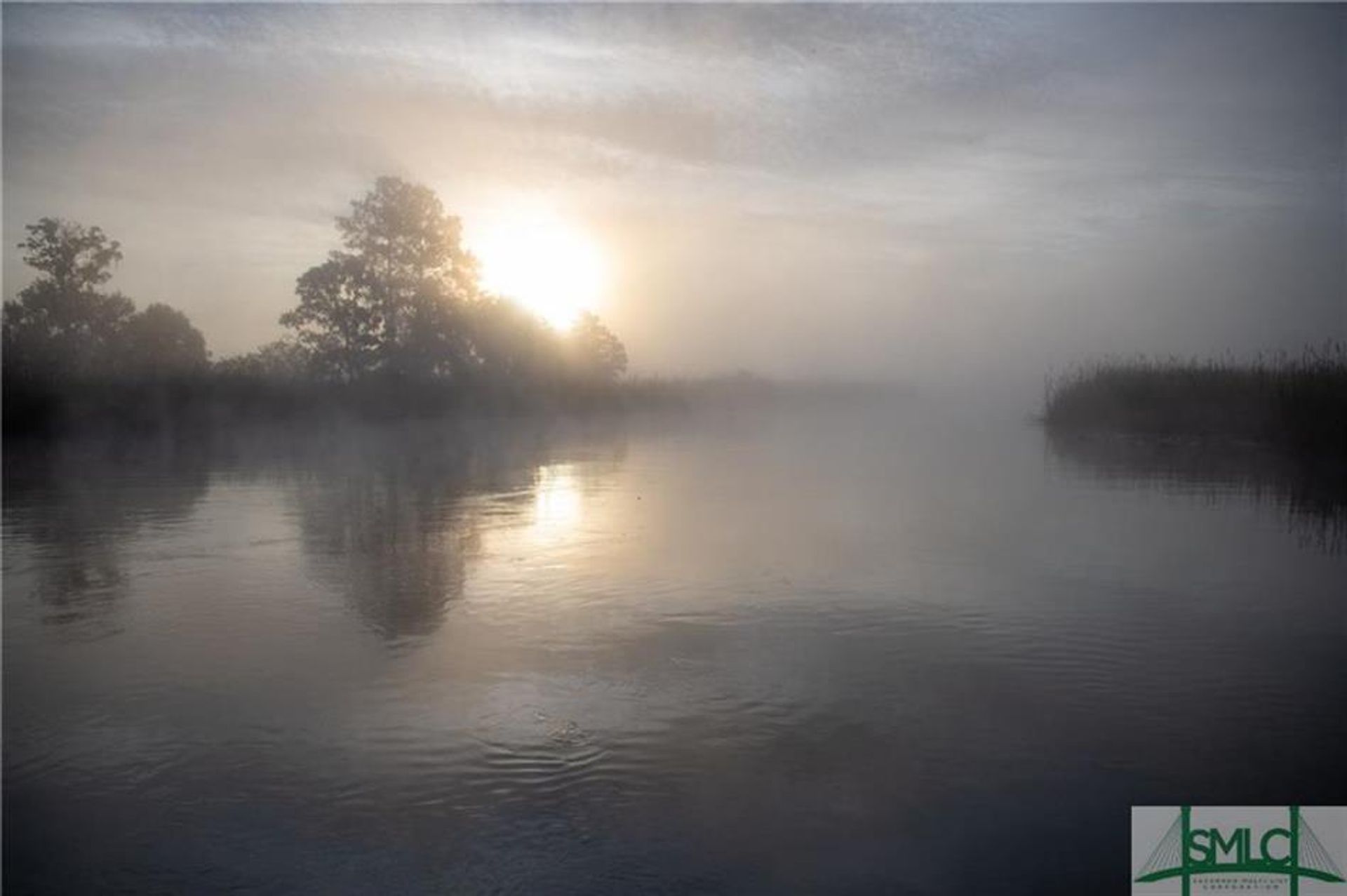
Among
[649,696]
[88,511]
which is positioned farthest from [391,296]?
[649,696]

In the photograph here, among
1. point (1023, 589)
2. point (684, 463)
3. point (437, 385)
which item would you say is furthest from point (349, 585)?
point (437, 385)

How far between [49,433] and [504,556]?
23820 millimetres

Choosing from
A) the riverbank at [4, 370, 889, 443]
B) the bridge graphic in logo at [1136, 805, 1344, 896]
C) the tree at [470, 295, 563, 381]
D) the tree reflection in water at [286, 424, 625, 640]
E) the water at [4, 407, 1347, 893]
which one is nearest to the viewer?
the bridge graphic in logo at [1136, 805, 1344, 896]

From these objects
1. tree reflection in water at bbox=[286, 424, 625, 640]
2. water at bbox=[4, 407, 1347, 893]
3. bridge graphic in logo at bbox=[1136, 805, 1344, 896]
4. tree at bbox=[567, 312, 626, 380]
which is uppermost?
tree at bbox=[567, 312, 626, 380]

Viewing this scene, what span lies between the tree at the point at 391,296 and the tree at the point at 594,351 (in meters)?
5.75

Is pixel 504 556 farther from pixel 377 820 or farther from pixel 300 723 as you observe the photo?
pixel 377 820

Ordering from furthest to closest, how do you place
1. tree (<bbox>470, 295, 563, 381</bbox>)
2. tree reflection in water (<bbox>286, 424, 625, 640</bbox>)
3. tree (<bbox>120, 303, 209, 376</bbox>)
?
tree (<bbox>470, 295, 563, 381</bbox>), tree (<bbox>120, 303, 209, 376</bbox>), tree reflection in water (<bbox>286, 424, 625, 640</bbox>)

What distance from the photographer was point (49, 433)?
2872 centimetres

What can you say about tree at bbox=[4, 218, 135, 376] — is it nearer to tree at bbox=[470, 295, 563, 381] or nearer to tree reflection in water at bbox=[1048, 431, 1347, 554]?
tree at bbox=[470, 295, 563, 381]

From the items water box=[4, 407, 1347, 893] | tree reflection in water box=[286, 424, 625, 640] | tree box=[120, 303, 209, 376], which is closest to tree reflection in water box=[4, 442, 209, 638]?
water box=[4, 407, 1347, 893]

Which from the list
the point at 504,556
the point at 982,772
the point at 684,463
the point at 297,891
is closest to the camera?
the point at 297,891

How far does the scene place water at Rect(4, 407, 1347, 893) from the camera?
13.6ft

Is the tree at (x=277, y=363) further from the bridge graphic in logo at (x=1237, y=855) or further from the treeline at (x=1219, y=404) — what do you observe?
the bridge graphic in logo at (x=1237, y=855)

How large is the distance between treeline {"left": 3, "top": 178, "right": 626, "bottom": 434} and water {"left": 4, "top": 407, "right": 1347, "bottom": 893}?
2207cm
